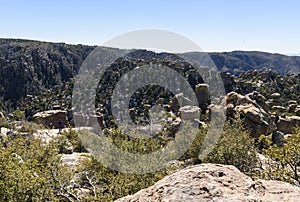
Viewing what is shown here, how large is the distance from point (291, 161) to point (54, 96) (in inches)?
3742

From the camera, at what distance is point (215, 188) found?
607 cm

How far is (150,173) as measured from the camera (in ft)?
61.9

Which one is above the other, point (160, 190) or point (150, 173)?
point (160, 190)

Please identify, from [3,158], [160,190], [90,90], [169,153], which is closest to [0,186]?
[3,158]

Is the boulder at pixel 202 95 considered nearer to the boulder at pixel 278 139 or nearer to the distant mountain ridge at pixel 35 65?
the boulder at pixel 278 139

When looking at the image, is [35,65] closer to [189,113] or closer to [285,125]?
[189,113]

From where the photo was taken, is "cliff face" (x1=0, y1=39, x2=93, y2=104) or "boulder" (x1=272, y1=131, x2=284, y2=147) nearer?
"boulder" (x1=272, y1=131, x2=284, y2=147)

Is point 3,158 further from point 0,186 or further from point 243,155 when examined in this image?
point 243,155

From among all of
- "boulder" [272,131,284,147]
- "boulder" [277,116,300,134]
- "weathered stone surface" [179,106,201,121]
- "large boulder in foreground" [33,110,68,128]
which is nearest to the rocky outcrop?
"boulder" [272,131,284,147]

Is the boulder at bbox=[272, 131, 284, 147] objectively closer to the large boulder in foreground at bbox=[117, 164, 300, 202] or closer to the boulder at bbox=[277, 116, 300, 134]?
the boulder at bbox=[277, 116, 300, 134]

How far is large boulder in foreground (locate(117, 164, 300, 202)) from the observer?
5.95 metres

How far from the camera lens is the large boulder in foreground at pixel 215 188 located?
5.95m

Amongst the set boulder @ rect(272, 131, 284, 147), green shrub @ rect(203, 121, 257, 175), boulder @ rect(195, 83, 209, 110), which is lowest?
boulder @ rect(272, 131, 284, 147)

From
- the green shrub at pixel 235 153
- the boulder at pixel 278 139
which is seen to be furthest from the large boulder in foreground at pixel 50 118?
the green shrub at pixel 235 153
